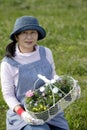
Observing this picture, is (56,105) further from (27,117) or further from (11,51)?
(11,51)

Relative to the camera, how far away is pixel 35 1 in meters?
23.8

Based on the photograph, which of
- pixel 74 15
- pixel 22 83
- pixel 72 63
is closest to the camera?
pixel 22 83

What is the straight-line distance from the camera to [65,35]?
14570 millimetres

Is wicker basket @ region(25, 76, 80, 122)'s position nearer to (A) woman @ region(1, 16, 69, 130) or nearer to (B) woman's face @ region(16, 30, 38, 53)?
(A) woman @ region(1, 16, 69, 130)

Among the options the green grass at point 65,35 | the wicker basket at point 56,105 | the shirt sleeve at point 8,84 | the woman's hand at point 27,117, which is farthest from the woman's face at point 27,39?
the green grass at point 65,35

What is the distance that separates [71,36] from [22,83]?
8.08 meters

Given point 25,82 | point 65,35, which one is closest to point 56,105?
point 25,82

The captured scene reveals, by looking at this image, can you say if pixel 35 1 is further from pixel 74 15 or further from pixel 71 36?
pixel 71 36

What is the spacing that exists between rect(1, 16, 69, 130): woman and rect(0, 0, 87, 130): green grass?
4.49 ft

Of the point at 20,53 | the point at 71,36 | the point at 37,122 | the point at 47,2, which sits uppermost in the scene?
the point at 20,53

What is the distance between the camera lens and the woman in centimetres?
641

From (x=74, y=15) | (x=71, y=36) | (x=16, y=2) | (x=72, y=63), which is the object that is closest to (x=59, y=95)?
(x=72, y=63)

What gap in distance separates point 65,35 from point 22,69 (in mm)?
8171

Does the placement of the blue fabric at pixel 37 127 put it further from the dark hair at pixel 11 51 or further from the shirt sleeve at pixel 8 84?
the dark hair at pixel 11 51
